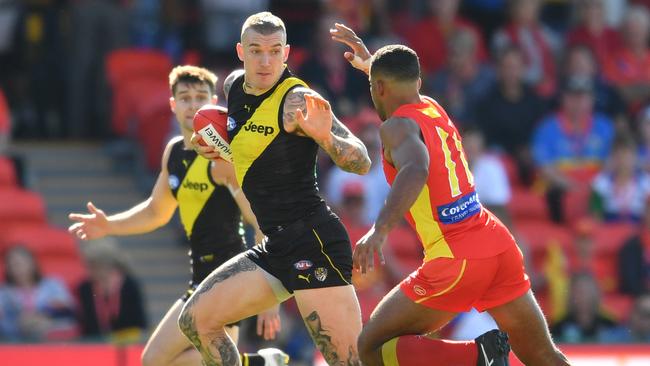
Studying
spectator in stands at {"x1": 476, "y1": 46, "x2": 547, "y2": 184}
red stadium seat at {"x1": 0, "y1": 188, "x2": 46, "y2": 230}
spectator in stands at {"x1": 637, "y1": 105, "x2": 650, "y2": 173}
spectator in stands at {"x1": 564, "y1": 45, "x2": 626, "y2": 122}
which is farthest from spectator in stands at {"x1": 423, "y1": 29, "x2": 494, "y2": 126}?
red stadium seat at {"x1": 0, "y1": 188, "x2": 46, "y2": 230}

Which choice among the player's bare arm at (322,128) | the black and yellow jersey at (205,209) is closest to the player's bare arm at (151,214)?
the black and yellow jersey at (205,209)

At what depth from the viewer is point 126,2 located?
601 inches

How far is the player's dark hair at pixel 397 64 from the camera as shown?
7027 mm

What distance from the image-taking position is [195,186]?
815 centimetres

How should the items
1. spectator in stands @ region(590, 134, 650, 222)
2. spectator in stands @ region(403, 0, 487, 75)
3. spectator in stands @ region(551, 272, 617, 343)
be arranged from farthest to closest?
spectator in stands @ region(403, 0, 487, 75) < spectator in stands @ region(590, 134, 650, 222) < spectator in stands @ region(551, 272, 617, 343)

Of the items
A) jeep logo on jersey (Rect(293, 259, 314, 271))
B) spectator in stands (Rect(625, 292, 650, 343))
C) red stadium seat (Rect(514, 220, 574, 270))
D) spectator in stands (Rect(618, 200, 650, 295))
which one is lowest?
spectator in stands (Rect(625, 292, 650, 343))

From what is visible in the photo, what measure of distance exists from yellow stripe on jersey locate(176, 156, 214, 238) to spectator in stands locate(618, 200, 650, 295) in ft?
19.1

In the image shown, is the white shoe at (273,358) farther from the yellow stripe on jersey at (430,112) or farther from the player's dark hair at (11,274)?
the player's dark hair at (11,274)

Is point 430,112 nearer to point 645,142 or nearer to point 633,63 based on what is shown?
point 645,142

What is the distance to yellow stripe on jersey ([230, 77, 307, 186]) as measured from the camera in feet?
23.6

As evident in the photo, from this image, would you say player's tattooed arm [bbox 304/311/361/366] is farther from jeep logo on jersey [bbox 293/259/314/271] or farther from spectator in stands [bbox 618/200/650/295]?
spectator in stands [bbox 618/200/650/295]

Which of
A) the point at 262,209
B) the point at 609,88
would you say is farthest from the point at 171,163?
the point at 609,88

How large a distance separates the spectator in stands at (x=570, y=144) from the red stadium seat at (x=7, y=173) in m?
4.89

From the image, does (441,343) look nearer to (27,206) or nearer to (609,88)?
(27,206)
